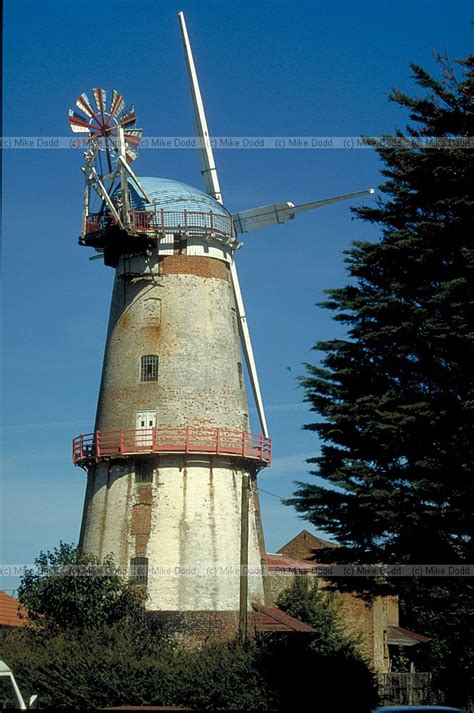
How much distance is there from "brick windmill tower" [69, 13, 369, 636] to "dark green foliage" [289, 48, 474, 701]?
12.3m

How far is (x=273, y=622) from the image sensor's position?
39.6 m

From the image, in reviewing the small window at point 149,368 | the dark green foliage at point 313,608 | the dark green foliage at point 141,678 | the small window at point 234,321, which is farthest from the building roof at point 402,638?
the dark green foliage at point 141,678

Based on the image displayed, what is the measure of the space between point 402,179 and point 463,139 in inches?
80.7

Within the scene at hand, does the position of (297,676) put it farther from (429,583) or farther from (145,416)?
(145,416)

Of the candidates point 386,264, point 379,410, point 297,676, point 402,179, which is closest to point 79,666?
point 297,676

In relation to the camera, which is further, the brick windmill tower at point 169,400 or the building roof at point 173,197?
the building roof at point 173,197

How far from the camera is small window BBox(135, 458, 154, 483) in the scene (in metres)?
39.8

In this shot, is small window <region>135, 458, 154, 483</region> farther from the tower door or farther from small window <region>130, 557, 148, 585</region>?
small window <region>130, 557, 148, 585</region>

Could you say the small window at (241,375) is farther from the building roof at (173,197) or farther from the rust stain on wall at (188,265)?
the building roof at (173,197)

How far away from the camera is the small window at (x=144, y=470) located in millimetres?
39844

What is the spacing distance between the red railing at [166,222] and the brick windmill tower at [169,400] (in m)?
0.05

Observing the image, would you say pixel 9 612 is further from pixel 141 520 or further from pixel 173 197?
pixel 173 197

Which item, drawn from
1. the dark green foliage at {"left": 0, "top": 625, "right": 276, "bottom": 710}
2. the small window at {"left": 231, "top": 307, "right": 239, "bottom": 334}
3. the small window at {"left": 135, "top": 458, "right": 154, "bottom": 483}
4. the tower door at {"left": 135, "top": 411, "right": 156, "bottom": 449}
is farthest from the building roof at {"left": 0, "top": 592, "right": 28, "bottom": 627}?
the small window at {"left": 231, "top": 307, "right": 239, "bottom": 334}

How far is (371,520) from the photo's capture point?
2600 centimetres
